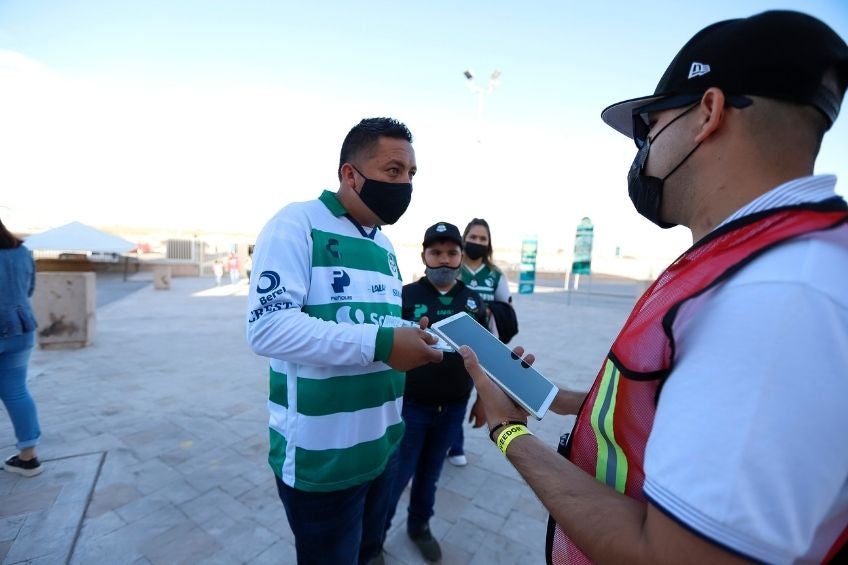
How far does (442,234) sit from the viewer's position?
298 cm

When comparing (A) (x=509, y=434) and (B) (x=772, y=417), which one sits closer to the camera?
(B) (x=772, y=417)

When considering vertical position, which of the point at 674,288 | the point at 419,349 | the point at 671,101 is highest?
the point at 671,101

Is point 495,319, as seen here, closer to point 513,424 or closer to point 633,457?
point 513,424

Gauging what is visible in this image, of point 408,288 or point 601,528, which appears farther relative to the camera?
point 408,288

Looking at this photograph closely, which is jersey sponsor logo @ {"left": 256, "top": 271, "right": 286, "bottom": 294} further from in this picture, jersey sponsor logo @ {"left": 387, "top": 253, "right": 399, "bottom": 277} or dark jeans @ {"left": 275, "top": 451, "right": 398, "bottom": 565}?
dark jeans @ {"left": 275, "top": 451, "right": 398, "bottom": 565}

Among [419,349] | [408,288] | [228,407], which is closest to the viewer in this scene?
[419,349]

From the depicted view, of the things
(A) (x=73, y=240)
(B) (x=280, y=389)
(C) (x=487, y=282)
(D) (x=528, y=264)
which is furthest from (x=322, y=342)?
(A) (x=73, y=240)

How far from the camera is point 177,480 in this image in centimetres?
338

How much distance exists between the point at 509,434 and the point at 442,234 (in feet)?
6.68

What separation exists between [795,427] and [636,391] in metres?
0.30

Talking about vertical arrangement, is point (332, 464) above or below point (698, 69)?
below

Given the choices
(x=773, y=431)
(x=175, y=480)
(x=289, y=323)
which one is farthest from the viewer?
(x=175, y=480)

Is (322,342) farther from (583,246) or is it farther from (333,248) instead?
(583,246)

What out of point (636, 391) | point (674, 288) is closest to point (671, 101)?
point (674, 288)
